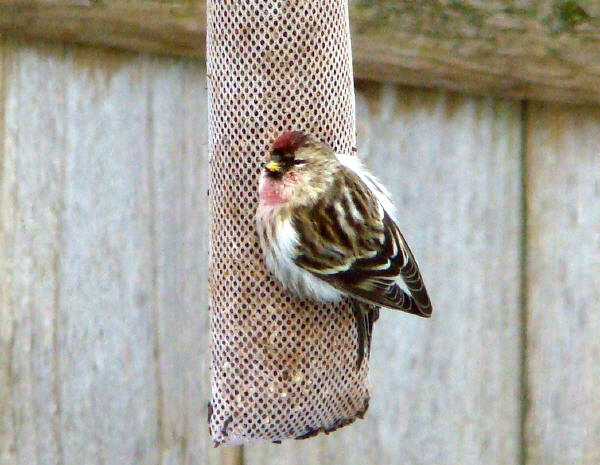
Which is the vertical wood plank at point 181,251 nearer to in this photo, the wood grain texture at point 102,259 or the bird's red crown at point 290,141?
the wood grain texture at point 102,259

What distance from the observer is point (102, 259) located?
9.68 feet

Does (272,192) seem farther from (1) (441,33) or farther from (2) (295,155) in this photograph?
(1) (441,33)

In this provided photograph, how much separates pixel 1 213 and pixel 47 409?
0.54m

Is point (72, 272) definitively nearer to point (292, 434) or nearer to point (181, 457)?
point (181, 457)

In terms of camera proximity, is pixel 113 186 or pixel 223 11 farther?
pixel 113 186

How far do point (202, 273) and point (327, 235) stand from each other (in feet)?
2.19

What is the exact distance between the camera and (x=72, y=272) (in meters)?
2.96

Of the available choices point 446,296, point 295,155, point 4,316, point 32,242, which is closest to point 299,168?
point 295,155

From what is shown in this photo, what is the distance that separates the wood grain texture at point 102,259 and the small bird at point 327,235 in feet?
1.90

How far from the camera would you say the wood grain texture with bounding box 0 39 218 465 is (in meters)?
2.88

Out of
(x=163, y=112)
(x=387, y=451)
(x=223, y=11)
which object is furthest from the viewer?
(x=387, y=451)

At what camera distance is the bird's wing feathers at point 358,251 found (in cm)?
231

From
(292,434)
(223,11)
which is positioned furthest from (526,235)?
(223,11)

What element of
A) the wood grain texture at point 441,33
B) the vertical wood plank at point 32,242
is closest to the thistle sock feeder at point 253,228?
the wood grain texture at point 441,33
